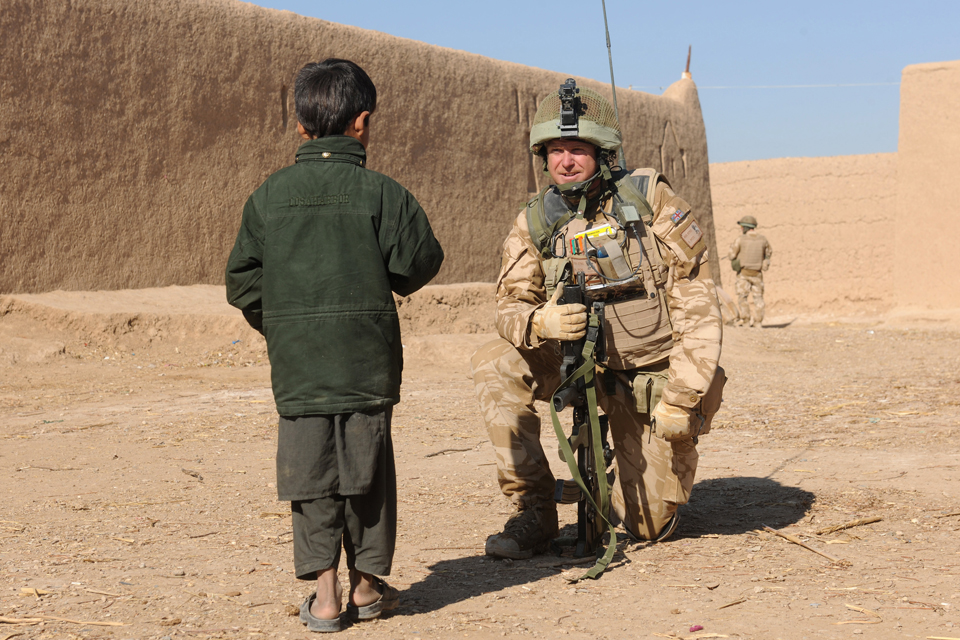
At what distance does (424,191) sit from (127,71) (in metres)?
3.90

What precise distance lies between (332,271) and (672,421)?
1212mm

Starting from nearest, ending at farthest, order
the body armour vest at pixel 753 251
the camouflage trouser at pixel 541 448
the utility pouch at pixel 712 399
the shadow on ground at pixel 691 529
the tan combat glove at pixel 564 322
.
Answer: the shadow on ground at pixel 691 529 < the tan combat glove at pixel 564 322 < the utility pouch at pixel 712 399 < the camouflage trouser at pixel 541 448 < the body armour vest at pixel 753 251

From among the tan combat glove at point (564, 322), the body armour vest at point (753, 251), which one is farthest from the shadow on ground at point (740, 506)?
the body armour vest at point (753, 251)

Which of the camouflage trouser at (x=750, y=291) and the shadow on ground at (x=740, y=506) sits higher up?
the camouflage trouser at (x=750, y=291)

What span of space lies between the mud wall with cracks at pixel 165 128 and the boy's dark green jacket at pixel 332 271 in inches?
273

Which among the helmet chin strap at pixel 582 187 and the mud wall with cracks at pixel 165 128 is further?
the mud wall with cracks at pixel 165 128

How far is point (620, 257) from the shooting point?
3088mm

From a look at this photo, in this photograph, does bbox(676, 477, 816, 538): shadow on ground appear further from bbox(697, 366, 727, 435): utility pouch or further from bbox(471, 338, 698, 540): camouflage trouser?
bbox(697, 366, 727, 435): utility pouch

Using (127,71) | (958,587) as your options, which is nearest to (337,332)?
(958,587)

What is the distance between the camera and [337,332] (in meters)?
2.31

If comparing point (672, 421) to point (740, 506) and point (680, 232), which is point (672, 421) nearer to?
point (680, 232)

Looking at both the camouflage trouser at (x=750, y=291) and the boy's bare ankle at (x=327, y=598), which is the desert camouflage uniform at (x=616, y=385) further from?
the camouflage trouser at (x=750, y=291)

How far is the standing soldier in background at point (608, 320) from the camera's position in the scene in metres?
3.01

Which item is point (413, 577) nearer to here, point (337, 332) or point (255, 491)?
point (337, 332)
